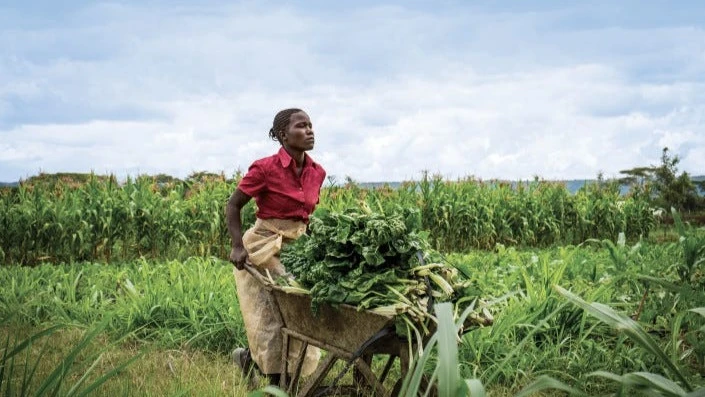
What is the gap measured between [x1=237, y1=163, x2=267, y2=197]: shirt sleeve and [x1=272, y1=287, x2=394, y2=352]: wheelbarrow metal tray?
744 millimetres

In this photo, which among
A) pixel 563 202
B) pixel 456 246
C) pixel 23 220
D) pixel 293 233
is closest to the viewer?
pixel 293 233

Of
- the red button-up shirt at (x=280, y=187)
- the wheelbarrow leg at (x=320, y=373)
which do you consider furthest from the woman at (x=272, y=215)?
the wheelbarrow leg at (x=320, y=373)

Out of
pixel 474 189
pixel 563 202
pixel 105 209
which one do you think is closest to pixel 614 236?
pixel 563 202

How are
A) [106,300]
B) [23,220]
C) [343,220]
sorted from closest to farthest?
1. [343,220]
2. [106,300]
3. [23,220]

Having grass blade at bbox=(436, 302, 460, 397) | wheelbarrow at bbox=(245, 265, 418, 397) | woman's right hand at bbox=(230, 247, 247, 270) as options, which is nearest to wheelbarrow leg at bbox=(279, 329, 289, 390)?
wheelbarrow at bbox=(245, 265, 418, 397)

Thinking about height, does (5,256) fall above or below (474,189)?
below

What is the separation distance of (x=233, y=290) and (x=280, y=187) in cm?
228

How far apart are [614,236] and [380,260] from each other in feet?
42.0

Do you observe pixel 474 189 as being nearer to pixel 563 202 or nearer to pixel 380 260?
pixel 563 202

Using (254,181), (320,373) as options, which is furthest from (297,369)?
(254,181)

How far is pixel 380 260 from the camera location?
3025mm

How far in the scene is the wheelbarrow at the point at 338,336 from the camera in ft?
9.63

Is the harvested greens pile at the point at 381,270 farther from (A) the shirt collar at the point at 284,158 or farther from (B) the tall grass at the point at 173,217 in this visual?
(B) the tall grass at the point at 173,217

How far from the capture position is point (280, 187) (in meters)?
4.12
